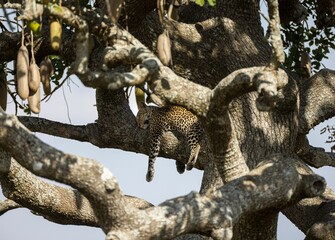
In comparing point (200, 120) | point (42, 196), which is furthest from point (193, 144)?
point (200, 120)

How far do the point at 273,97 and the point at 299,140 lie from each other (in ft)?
12.6

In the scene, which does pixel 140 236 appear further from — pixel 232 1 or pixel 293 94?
pixel 232 1

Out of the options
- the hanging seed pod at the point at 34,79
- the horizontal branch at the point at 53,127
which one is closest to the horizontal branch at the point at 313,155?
the horizontal branch at the point at 53,127

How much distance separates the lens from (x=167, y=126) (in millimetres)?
9906

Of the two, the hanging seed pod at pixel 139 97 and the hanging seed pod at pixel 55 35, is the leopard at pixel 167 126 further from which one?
the hanging seed pod at pixel 55 35

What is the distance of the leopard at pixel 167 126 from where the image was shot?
372 inches

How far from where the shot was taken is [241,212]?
6105 mm

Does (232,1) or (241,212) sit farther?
(232,1)

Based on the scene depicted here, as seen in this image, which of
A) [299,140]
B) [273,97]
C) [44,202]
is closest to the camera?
[273,97]

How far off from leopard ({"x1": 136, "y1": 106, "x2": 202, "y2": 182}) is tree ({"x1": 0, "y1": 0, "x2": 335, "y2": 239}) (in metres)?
0.09

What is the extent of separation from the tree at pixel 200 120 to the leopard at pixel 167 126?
0.29ft

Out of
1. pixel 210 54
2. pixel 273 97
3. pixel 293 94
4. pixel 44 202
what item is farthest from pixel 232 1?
pixel 273 97

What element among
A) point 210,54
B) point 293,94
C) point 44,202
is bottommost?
point 44,202

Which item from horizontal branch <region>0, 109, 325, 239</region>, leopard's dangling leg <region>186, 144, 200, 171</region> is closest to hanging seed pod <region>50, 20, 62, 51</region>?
horizontal branch <region>0, 109, 325, 239</region>
